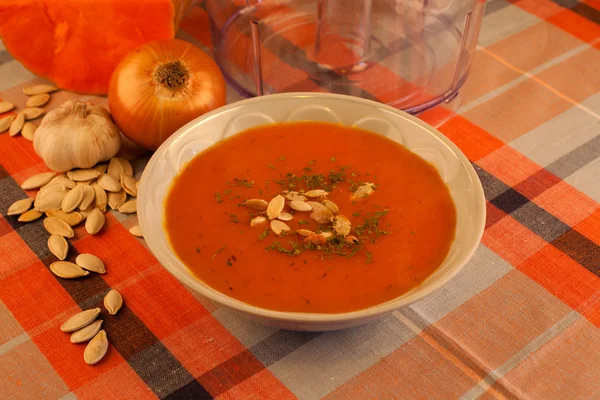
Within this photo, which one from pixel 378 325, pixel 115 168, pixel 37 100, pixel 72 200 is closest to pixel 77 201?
pixel 72 200

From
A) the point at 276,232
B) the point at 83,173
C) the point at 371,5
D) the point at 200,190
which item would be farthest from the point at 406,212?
the point at 371,5

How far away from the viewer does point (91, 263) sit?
124 centimetres

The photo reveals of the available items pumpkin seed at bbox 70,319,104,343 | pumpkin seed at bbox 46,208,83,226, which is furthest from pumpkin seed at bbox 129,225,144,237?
pumpkin seed at bbox 70,319,104,343

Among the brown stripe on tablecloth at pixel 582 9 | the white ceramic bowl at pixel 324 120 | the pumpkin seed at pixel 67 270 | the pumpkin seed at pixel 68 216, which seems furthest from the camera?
the brown stripe on tablecloth at pixel 582 9

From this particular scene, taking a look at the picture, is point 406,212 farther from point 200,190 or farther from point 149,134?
point 149,134

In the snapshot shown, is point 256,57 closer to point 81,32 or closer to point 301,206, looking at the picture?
point 81,32

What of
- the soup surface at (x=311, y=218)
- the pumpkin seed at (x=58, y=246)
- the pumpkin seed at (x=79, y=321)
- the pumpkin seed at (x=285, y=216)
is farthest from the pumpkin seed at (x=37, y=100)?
the pumpkin seed at (x=285, y=216)

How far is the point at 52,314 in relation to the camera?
3.85ft

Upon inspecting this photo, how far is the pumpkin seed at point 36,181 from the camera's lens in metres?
1.41

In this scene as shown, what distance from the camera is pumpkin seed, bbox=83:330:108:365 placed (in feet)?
3.58

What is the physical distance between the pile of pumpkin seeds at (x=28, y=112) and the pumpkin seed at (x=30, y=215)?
244 mm

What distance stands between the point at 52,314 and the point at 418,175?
66 centimetres

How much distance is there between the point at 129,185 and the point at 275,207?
0.38 meters

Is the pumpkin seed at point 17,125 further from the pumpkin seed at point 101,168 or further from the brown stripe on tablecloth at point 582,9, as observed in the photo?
the brown stripe on tablecloth at point 582,9
